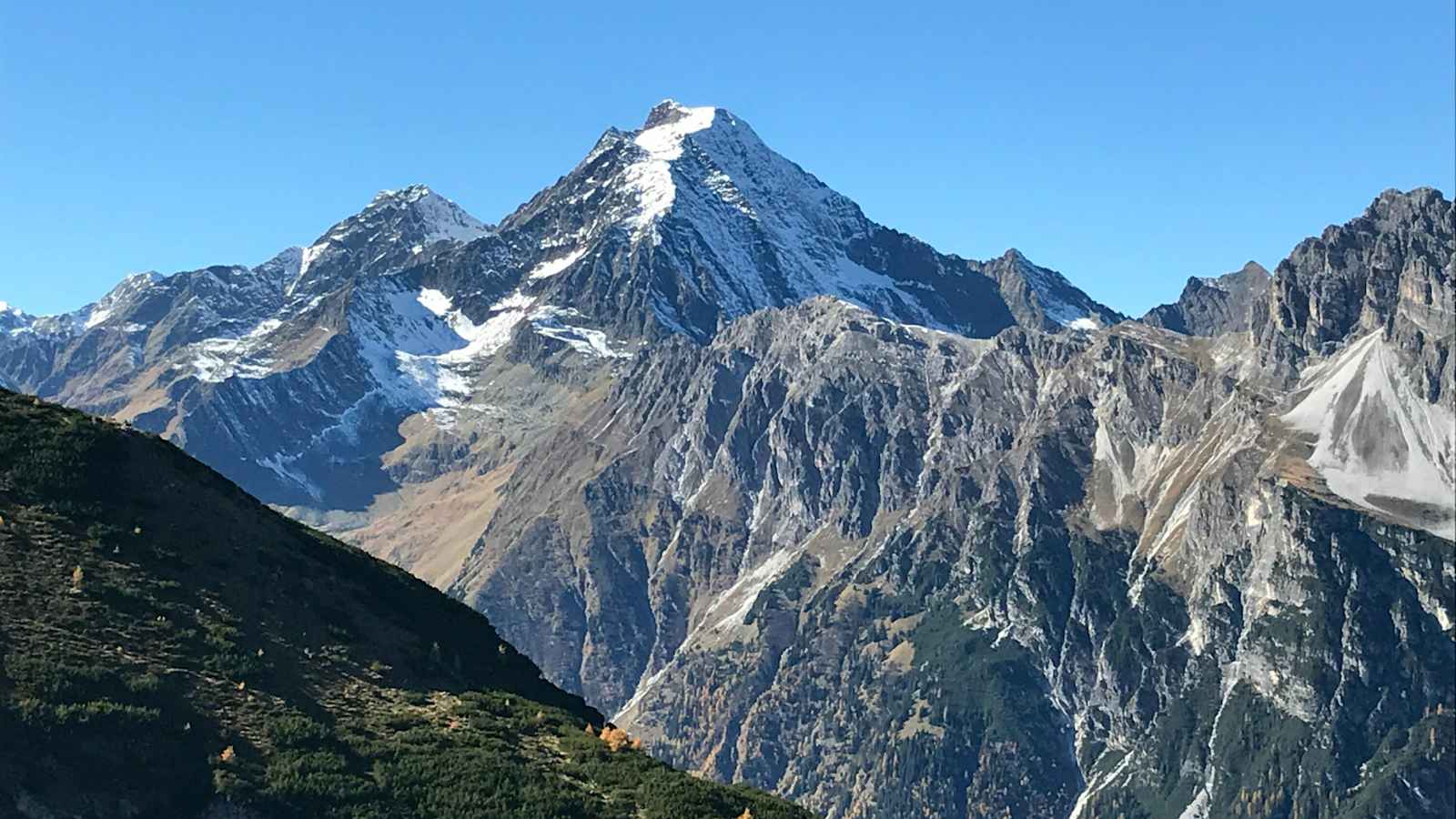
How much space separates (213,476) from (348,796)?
40711 mm

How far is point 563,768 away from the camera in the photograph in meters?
100

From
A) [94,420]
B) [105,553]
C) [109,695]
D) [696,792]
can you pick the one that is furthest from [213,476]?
[696,792]

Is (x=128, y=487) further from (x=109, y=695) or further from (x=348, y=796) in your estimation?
(x=348, y=796)

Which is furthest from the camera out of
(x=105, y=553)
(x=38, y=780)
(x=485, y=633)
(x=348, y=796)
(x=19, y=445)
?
(x=485, y=633)

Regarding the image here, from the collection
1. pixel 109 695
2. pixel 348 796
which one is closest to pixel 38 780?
pixel 109 695

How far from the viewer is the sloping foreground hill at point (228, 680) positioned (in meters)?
88.7

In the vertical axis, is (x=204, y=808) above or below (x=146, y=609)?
below

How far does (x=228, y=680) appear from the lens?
9794 centimetres

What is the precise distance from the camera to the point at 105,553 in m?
105

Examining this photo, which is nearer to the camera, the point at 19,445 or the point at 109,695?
the point at 109,695

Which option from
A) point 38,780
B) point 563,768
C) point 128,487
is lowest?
point 38,780

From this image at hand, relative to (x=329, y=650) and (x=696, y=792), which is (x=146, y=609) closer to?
A: (x=329, y=650)

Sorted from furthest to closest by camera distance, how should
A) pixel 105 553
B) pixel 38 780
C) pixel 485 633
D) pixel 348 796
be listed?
1. pixel 485 633
2. pixel 105 553
3. pixel 348 796
4. pixel 38 780

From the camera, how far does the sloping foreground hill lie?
291 ft
